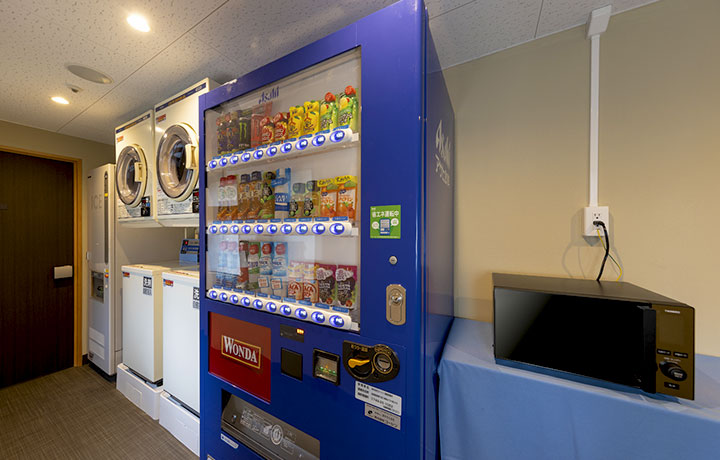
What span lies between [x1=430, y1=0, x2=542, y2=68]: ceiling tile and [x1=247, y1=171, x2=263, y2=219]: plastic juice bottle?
122 cm

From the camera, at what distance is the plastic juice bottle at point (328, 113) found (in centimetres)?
108

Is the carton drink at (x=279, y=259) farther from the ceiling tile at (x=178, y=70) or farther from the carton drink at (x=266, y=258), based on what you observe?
the ceiling tile at (x=178, y=70)

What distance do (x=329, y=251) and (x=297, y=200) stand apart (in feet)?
0.94

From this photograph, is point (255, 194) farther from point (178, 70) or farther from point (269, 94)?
point (178, 70)

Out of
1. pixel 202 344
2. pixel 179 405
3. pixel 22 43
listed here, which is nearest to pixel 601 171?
pixel 202 344

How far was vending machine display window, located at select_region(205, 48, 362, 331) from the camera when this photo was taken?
1.04 meters

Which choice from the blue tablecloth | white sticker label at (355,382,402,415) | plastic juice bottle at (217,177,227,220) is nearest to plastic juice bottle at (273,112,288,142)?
plastic juice bottle at (217,177,227,220)

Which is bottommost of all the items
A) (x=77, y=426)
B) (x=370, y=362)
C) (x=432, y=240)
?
(x=77, y=426)

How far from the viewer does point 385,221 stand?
897mm

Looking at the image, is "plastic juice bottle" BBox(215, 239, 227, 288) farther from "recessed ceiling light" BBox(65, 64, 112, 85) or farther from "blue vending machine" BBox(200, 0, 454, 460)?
"recessed ceiling light" BBox(65, 64, 112, 85)

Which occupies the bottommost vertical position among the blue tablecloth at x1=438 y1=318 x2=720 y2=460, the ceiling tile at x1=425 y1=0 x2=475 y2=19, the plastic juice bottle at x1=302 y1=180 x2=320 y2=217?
the blue tablecloth at x1=438 y1=318 x2=720 y2=460

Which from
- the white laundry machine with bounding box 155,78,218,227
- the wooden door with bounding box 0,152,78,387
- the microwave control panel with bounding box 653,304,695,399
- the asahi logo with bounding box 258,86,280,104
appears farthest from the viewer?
the wooden door with bounding box 0,152,78,387

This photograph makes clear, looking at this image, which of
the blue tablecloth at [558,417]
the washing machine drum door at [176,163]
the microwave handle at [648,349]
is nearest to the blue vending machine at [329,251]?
the blue tablecloth at [558,417]

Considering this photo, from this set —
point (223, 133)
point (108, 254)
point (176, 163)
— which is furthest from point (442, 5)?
point (108, 254)
